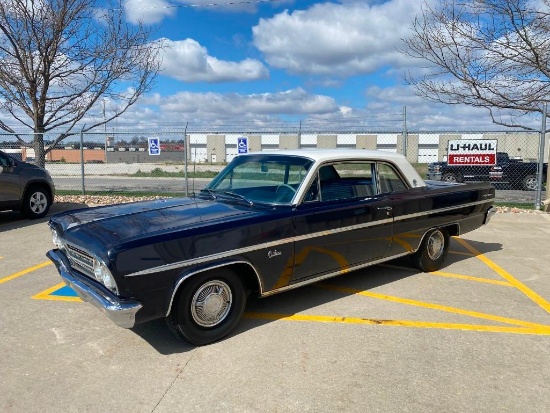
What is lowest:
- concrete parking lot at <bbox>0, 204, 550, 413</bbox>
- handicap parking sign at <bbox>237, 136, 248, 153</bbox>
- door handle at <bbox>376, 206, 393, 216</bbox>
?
concrete parking lot at <bbox>0, 204, 550, 413</bbox>

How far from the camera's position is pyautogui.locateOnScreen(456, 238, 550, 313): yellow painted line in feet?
14.7

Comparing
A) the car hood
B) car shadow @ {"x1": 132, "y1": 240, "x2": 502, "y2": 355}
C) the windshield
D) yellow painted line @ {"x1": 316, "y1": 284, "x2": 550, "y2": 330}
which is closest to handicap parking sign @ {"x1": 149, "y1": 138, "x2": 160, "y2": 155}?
the windshield

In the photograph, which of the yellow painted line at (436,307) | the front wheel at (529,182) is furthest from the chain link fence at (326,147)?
the yellow painted line at (436,307)

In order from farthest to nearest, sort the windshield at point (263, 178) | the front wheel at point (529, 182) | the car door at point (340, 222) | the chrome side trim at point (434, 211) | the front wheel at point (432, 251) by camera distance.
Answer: the front wheel at point (529, 182)
the front wheel at point (432, 251)
the chrome side trim at point (434, 211)
the windshield at point (263, 178)
the car door at point (340, 222)

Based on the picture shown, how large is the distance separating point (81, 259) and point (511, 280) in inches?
189

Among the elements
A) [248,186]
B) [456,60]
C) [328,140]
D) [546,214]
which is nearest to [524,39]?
[456,60]

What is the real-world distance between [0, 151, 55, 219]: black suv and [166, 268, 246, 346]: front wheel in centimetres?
680

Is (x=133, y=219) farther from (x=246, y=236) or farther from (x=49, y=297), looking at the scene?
(x=49, y=297)

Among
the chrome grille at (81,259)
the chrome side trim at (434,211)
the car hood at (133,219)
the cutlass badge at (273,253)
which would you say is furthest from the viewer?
the chrome side trim at (434,211)

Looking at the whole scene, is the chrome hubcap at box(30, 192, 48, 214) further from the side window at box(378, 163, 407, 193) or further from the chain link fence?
the side window at box(378, 163, 407, 193)

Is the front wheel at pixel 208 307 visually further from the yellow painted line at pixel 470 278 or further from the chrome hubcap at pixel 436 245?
the yellow painted line at pixel 470 278

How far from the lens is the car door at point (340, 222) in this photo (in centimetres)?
396

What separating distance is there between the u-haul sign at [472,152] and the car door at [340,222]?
22.6 ft

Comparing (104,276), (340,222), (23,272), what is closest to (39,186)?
(23,272)
